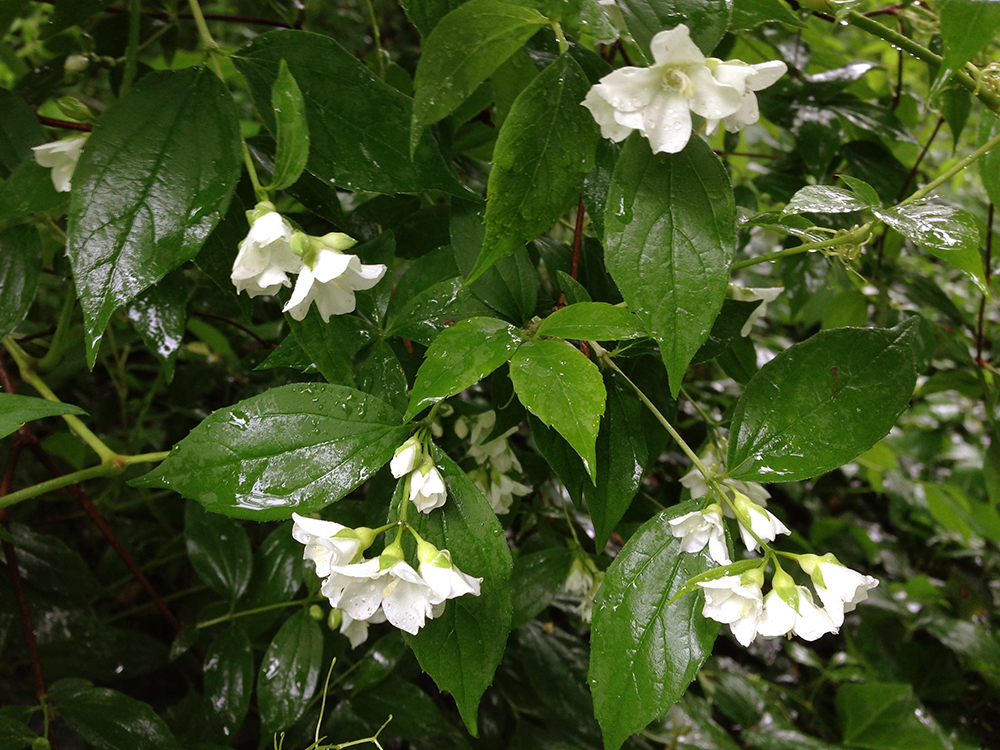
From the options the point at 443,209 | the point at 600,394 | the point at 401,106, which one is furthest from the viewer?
the point at 443,209

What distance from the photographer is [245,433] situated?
1.87ft

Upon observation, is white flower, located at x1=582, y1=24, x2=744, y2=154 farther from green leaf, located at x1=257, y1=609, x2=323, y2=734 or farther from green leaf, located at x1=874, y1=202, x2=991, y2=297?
green leaf, located at x1=257, y1=609, x2=323, y2=734

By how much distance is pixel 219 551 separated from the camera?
104cm

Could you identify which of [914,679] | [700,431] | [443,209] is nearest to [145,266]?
[443,209]

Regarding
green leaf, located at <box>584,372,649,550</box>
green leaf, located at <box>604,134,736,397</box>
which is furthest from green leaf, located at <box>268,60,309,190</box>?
green leaf, located at <box>584,372,649,550</box>

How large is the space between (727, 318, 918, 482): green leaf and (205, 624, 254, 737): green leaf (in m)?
0.76

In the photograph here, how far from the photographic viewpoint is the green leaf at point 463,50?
0.55 m

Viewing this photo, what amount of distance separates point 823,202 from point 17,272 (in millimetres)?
944

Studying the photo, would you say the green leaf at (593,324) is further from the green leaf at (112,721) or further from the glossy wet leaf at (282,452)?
the green leaf at (112,721)

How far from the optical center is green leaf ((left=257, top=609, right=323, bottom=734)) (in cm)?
83

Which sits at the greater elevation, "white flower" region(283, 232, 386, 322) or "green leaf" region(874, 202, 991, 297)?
"green leaf" region(874, 202, 991, 297)

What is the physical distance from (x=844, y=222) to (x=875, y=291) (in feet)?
Result: 1.00

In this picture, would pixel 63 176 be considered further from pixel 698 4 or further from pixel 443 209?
pixel 698 4

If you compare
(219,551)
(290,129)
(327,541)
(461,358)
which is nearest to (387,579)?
(327,541)
